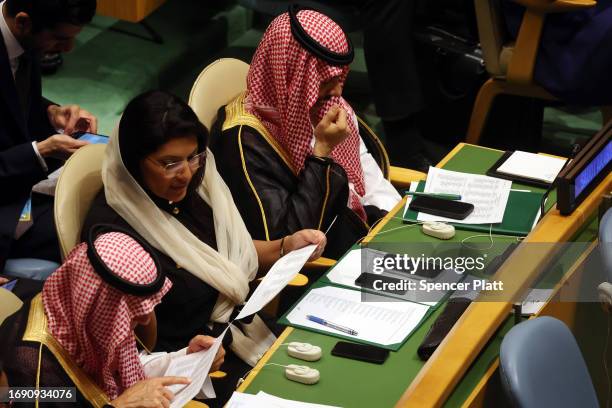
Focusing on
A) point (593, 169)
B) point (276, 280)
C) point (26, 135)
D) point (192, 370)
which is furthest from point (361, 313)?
point (26, 135)

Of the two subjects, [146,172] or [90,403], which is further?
[146,172]

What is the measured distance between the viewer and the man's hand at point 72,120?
3.50 meters

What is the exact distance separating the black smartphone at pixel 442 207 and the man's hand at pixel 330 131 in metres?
0.30

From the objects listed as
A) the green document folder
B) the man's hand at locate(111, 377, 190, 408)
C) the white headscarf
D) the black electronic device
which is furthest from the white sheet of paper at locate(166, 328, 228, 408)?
the black electronic device

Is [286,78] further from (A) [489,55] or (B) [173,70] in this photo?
(B) [173,70]

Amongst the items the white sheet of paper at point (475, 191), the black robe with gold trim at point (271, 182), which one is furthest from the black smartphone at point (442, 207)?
the black robe with gold trim at point (271, 182)

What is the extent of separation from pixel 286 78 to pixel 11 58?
860 mm

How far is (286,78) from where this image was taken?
3.26 metres

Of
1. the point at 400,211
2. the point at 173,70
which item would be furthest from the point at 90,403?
the point at 173,70

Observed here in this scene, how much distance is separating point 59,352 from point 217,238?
687 mm

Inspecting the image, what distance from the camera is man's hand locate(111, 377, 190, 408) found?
2.30 metres

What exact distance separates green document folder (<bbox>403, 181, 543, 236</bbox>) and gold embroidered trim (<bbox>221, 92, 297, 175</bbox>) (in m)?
0.42

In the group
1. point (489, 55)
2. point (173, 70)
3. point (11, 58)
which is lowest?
point (173, 70)

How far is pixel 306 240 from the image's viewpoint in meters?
2.97
